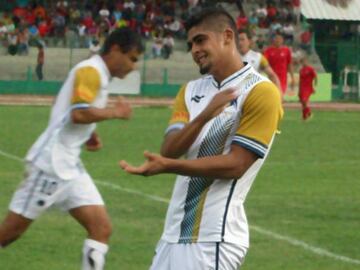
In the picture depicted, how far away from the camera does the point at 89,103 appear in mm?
8867

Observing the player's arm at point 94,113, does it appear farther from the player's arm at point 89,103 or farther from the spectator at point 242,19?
the spectator at point 242,19

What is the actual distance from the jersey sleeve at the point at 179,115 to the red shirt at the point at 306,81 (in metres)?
28.0

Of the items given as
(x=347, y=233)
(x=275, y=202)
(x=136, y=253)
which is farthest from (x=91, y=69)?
(x=275, y=202)

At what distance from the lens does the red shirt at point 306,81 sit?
33.9 m

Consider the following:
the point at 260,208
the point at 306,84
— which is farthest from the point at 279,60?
the point at 260,208

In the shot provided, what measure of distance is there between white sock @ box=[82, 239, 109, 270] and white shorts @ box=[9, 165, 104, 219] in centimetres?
31

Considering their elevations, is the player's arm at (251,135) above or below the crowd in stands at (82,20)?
above

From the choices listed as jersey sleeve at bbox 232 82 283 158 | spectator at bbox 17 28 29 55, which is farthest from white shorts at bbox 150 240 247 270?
spectator at bbox 17 28 29 55

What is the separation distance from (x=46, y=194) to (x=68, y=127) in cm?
51

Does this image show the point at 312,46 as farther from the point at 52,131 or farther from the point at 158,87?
the point at 52,131

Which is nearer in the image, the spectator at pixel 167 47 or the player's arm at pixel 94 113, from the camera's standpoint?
the player's arm at pixel 94 113

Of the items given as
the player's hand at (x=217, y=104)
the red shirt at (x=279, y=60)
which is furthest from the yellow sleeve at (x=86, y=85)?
the red shirt at (x=279, y=60)

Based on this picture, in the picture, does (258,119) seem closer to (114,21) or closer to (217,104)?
(217,104)

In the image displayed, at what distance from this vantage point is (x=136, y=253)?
439 inches
